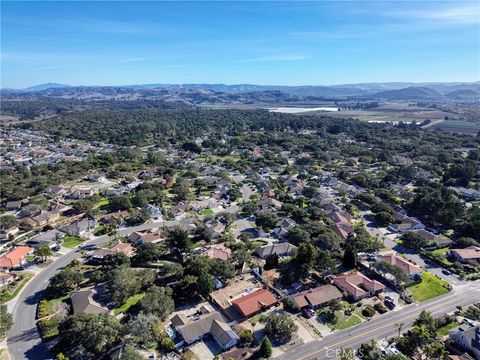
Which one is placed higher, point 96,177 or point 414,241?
point 96,177

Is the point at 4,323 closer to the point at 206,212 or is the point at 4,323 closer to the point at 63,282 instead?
the point at 63,282

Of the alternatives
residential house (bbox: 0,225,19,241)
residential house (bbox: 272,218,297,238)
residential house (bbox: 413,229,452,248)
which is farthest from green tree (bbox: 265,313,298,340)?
residential house (bbox: 0,225,19,241)

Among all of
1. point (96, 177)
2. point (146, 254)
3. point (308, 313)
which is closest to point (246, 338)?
point (308, 313)

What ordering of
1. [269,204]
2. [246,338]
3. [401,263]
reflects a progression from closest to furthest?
[246,338], [401,263], [269,204]

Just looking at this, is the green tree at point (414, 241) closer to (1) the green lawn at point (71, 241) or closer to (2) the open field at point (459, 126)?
(1) the green lawn at point (71, 241)

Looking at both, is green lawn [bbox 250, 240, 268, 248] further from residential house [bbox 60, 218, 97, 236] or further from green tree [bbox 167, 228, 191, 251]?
residential house [bbox 60, 218, 97, 236]

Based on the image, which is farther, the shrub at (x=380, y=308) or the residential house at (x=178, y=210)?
the residential house at (x=178, y=210)

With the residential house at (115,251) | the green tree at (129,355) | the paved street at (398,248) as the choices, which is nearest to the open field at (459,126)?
the paved street at (398,248)
